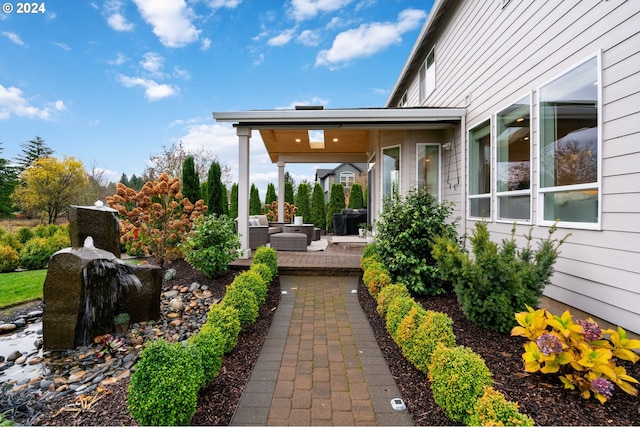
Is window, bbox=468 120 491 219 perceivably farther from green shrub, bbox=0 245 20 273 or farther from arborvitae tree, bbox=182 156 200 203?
green shrub, bbox=0 245 20 273

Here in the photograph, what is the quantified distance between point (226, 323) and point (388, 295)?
6.28 ft

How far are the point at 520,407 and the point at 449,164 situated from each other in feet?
17.6

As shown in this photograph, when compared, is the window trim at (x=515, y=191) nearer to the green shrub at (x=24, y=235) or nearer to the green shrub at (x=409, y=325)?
the green shrub at (x=409, y=325)

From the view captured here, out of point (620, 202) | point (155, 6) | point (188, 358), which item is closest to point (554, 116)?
point (620, 202)

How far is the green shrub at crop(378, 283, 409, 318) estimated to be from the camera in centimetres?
350

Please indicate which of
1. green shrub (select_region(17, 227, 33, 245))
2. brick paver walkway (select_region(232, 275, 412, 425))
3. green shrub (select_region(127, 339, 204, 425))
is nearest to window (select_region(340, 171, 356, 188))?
green shrub (select_region(17, 227, 33, 245))

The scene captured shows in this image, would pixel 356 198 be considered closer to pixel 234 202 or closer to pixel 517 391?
pixel 234 202

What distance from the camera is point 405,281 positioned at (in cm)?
437

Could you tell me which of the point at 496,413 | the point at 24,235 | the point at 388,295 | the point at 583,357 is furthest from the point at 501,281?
the point at 24,235

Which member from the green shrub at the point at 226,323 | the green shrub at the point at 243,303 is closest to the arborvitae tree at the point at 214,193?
the green shrub at the point at 243,303

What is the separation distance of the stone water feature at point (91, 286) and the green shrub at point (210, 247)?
1.06 meters

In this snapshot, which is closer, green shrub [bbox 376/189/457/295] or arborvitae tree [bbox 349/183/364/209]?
green shrub [bbox 376/189/457/295]

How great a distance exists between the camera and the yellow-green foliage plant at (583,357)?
1.85 meters

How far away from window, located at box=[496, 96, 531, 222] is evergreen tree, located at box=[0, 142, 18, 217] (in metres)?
31.6
